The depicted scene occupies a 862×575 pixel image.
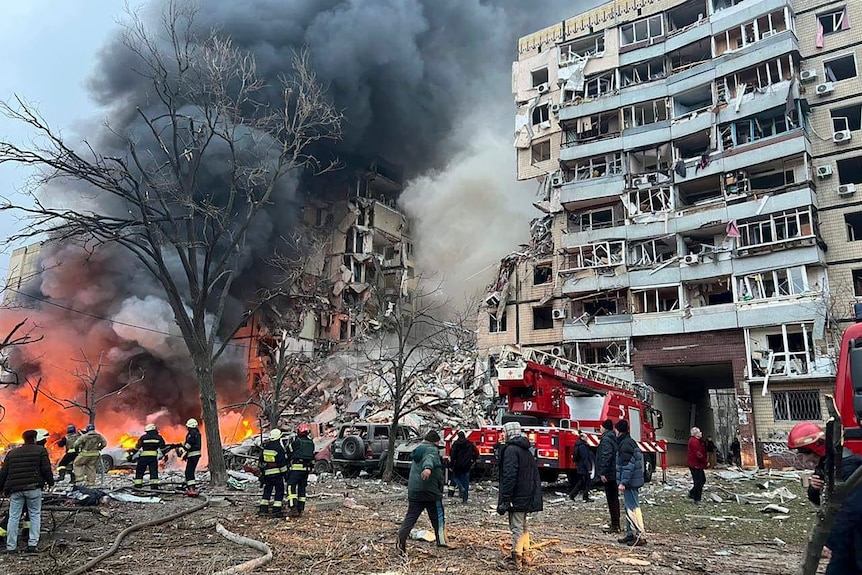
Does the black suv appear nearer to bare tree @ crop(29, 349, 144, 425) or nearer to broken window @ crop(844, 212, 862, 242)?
bare tree @ crop(29, 349, 144, 425)

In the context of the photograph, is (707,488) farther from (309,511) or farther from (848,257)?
(848,257)

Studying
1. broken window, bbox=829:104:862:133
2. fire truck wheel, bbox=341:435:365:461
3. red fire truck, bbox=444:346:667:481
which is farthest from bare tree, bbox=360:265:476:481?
broken window, bbox=829:104:862:133

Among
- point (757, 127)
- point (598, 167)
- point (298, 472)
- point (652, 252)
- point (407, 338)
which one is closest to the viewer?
point (298, 472)

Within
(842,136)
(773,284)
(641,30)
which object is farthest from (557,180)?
(842,136)

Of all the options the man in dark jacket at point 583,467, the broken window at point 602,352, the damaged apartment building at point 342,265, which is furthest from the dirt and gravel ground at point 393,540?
the damaged apartment building at point 342,265

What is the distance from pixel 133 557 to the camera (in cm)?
657

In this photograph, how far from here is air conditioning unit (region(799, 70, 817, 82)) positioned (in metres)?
25.0

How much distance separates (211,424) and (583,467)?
8.92m

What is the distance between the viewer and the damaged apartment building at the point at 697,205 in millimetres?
23625

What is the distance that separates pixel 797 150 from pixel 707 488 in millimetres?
16354

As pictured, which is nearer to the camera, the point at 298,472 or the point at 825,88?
the point at 298,472

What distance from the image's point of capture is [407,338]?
23266mm

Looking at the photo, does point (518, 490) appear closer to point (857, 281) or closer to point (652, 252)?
point (857, 281)

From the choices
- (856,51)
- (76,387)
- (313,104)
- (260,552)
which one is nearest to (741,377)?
(856,51)
